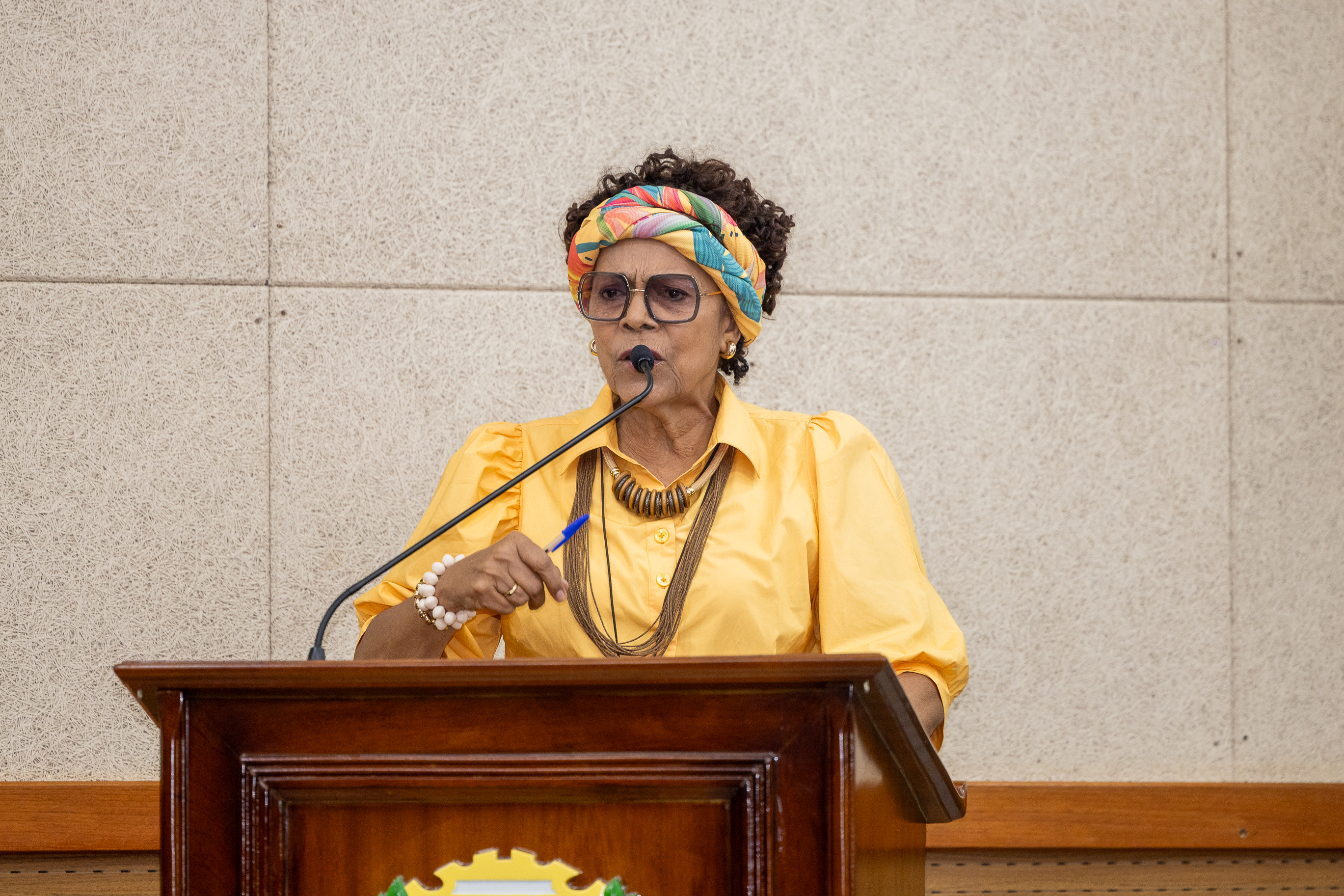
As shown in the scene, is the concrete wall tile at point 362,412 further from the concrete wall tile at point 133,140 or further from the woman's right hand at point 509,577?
the woman's right hand at point 509,577

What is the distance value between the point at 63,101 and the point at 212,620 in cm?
115

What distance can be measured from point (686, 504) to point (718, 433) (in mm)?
122

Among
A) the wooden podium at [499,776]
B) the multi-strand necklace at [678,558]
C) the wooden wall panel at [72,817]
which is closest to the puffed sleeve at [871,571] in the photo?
the multi-strand necklace at [678,558]

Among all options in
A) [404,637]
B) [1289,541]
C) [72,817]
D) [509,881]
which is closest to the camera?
[509,881]

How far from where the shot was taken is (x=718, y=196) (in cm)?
187

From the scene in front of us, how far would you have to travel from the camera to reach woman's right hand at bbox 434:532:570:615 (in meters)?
1.30

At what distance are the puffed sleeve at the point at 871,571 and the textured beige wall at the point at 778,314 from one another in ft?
2.71

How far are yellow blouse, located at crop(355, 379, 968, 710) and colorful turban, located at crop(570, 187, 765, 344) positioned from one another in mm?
175

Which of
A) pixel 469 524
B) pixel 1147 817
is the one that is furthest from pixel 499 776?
pixel 1147 817

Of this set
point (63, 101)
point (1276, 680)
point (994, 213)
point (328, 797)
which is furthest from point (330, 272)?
point (1276, 680)

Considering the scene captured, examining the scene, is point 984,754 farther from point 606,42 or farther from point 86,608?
point 86,608

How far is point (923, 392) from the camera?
256cm

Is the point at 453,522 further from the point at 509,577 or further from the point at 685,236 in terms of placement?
the point at 685,236

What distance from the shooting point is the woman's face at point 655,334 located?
1.70 m
